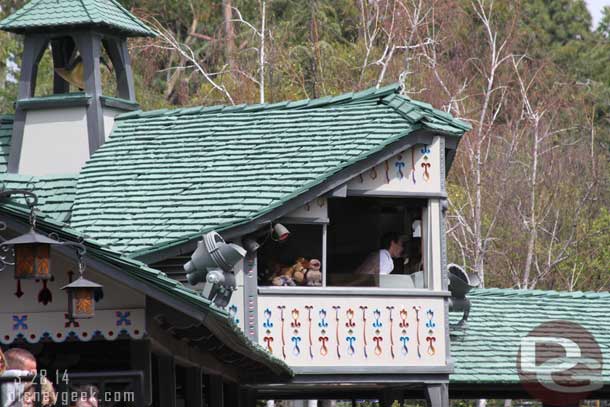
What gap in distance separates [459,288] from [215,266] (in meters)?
5.91

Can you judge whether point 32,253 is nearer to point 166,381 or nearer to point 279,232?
point 166,381

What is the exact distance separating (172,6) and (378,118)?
89.5 feet

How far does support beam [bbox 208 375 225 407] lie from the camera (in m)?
20.1

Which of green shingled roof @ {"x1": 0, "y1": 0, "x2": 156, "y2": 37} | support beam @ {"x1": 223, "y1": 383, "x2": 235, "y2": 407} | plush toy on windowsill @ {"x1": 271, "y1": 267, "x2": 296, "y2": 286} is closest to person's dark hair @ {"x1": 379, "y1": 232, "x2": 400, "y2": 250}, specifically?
plush toy on windowsill @ {"x1": 271, "y1": 267, "x2": 296, "y2": 286}

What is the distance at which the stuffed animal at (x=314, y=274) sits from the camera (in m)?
22.2

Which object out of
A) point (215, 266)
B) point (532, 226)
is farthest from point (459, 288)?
point (532, 226)

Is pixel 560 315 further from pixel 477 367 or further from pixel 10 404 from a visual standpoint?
pixel 10 404

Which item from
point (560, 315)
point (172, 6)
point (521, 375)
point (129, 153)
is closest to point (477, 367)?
point (521, 375)

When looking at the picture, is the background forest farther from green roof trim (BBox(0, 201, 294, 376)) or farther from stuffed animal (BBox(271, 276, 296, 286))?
green roof trim (BBox(0, 201, 294, 376))

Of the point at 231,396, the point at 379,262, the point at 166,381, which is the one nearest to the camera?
the point at 166,381

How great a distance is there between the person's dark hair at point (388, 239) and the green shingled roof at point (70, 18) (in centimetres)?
391

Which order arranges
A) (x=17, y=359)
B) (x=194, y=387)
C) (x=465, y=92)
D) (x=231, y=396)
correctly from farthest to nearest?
1. (x=465, y=92)
2. (x=231, y=396)
3. (x=194, y=387)
4. (x=17, y=359)

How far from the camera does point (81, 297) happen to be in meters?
13.6

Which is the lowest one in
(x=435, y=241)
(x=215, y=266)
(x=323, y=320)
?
(x=323, y=320)
